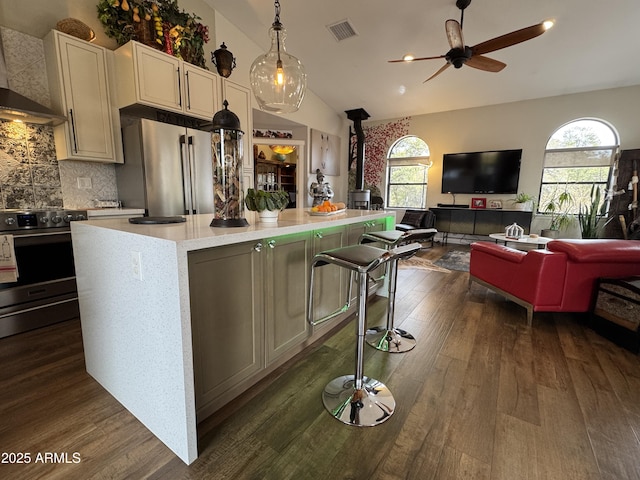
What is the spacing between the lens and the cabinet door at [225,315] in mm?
1257

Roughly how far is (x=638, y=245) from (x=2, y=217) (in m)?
4.86

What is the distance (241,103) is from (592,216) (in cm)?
604

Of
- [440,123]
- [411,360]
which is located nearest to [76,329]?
[411,360]

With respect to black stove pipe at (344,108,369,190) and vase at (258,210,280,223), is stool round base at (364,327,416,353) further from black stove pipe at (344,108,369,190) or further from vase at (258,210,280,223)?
black stove pipe at (344,108,369,190)

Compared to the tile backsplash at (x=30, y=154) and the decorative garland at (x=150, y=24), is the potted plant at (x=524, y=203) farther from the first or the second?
the tile backsplash at (x=30, y=154)

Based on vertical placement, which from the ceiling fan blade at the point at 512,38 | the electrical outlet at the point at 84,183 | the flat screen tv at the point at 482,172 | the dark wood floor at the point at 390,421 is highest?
the ceiling fan blade at the point at 512,38

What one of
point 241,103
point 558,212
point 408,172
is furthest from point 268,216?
point 558,212

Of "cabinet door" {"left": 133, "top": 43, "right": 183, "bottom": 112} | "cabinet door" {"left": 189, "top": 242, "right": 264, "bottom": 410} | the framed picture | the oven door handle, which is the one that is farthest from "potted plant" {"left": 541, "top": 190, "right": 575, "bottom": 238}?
the oven door handle

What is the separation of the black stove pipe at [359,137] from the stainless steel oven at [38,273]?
5.79 m

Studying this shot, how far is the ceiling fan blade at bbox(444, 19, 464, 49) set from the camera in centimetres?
296

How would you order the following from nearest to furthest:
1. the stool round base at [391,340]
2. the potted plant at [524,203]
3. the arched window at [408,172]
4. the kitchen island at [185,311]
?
1. the kitchen island at [185,311]
2. the stool round base at [391,340]
3. the potted plant at [524,203]
4. the arched window at [408,172]

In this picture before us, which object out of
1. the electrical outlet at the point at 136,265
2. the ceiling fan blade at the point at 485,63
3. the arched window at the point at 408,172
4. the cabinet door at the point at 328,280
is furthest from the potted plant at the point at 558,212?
the electrical outlet at the point at 136,265

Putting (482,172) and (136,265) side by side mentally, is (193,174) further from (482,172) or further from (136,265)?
(482,172)

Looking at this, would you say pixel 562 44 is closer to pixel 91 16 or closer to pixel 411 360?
pixel 411 360
